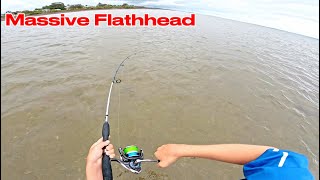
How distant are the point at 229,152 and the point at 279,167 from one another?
447 mm

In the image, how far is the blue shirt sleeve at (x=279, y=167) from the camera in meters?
1.15

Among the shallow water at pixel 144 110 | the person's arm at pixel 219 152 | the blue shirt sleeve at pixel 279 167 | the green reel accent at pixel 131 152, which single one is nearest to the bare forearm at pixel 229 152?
the person's arm at pixel 219 152

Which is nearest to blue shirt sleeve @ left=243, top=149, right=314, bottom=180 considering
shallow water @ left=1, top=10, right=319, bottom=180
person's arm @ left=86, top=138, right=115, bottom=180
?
person's arm @ left=86, top=138, right=115, bottom=180

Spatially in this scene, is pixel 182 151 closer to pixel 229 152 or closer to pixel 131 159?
pixel 229 152

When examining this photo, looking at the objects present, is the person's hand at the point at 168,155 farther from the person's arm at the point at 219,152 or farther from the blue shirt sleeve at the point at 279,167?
the blue shirt sleeve at the point at 279,167

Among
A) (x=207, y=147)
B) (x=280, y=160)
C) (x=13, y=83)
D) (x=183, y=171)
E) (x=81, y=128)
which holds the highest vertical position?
(x=280, y=160)

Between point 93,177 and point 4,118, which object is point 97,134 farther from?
point 93,177

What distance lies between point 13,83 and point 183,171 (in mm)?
5660

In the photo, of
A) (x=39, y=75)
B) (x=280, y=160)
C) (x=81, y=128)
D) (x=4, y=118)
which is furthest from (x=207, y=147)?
(x=39, y=75)

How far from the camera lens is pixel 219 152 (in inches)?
65.6

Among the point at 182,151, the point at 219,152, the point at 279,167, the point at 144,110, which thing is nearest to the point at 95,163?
the point at 182,151

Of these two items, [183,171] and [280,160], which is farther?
[183,171]

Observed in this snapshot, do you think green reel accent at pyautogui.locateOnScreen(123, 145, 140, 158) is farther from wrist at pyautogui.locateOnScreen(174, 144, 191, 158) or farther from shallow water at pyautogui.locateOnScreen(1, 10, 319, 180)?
shallow water at pyautogui.locateOnScreen(1, 10, 319, 180)

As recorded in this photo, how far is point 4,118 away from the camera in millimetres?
4805
